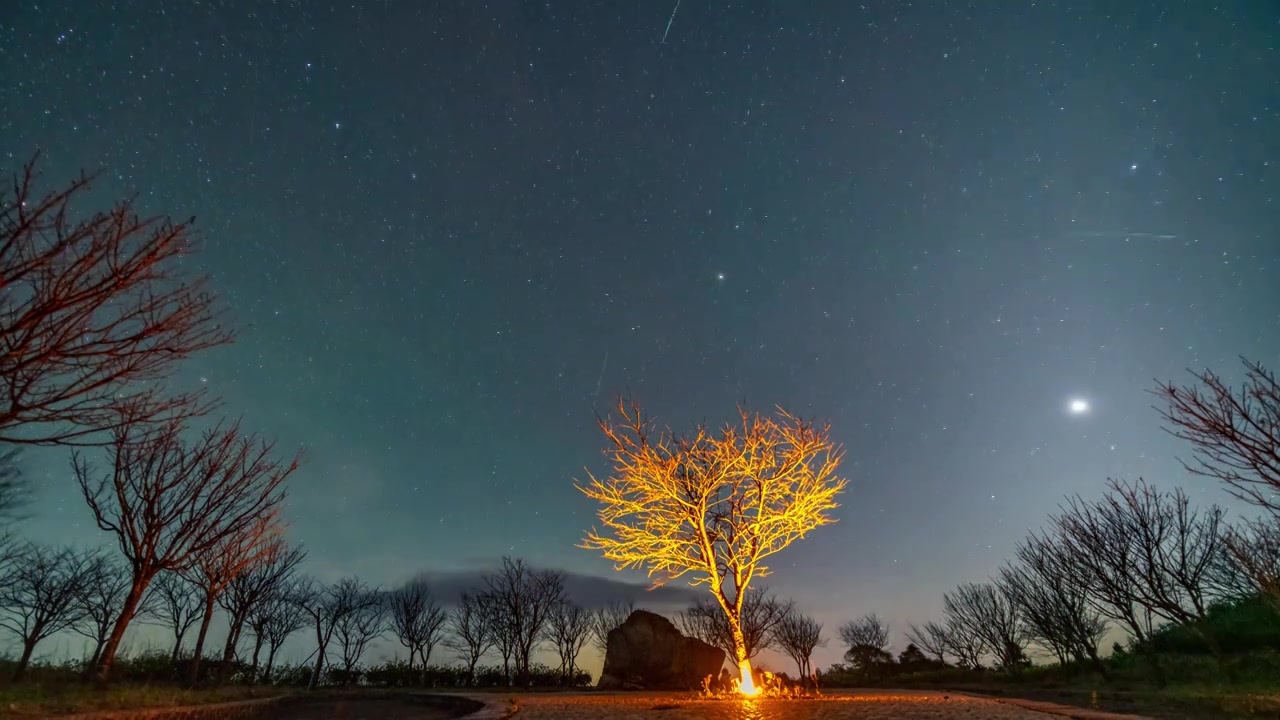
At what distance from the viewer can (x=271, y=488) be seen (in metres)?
14.4

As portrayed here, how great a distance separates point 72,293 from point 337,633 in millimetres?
38866

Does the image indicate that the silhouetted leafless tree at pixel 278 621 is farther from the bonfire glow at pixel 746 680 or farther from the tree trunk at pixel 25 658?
the bonfire glow at pixel 746 680

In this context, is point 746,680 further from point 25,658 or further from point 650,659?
point 25,658

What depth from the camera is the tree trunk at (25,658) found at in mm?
22469

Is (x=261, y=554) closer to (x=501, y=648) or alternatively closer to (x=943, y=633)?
(x=501, y=648)

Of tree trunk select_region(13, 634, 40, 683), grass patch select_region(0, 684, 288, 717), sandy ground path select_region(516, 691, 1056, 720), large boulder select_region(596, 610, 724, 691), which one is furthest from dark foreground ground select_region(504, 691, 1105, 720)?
tree trunk select_region(13, 634, 40, 683)

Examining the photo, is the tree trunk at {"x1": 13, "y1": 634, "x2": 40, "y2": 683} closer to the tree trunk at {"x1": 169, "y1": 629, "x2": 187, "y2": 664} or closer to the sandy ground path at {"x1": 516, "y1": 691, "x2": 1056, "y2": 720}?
the tree trunk at {"x1": 169, "y1": 629, "x2": 187, "y2": 664}

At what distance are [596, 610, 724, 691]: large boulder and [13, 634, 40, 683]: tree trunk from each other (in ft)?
74.3

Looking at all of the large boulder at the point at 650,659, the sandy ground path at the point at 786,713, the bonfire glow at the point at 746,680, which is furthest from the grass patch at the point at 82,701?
the large boulder at the point at 650,659

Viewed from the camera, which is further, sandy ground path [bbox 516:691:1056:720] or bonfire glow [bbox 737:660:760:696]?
bonfire glow [bbox 737:660:760:696]

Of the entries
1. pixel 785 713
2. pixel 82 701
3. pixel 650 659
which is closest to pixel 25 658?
pixel 82 701

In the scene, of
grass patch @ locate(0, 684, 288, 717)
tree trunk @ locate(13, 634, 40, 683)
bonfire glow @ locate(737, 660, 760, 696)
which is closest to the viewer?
grass patch @ locate(0, 684, 288, 717)

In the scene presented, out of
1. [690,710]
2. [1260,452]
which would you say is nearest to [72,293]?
[690,710]

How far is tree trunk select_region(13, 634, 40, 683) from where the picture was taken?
73.7ft
